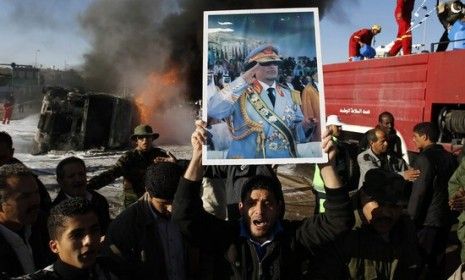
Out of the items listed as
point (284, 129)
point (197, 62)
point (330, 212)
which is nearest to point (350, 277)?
point (330, 212)

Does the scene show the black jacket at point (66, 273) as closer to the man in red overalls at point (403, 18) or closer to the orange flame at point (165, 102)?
the man in red overalls at point (403, 18)

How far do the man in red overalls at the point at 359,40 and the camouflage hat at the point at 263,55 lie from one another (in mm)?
8739

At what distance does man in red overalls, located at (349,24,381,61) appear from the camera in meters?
10.9

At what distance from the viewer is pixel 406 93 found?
7945 mm

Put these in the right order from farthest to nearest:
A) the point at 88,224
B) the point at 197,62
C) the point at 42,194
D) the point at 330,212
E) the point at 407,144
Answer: the point at 197,62
the point at 407,144
the point at 42,194
the point at 330,212
the point at 88,224

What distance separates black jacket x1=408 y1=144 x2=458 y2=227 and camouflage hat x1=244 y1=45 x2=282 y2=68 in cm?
239

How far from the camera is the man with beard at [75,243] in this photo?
199 centimetres

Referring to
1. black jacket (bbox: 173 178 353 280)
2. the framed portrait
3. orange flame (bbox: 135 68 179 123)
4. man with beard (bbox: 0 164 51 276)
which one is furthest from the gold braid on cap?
orange flame (bbox: 135 68 179 123)

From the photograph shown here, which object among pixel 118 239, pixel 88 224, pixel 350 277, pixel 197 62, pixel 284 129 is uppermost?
pixel 197 62

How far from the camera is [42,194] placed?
359 cm

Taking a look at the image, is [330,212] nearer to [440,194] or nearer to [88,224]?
[88,224]

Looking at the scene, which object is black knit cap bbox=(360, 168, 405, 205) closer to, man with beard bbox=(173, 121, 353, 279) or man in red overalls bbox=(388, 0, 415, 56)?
man with beard bbox=(173, 121, 353, 279)

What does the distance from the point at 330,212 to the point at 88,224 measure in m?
1.15

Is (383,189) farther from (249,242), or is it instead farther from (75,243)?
(75,243)
